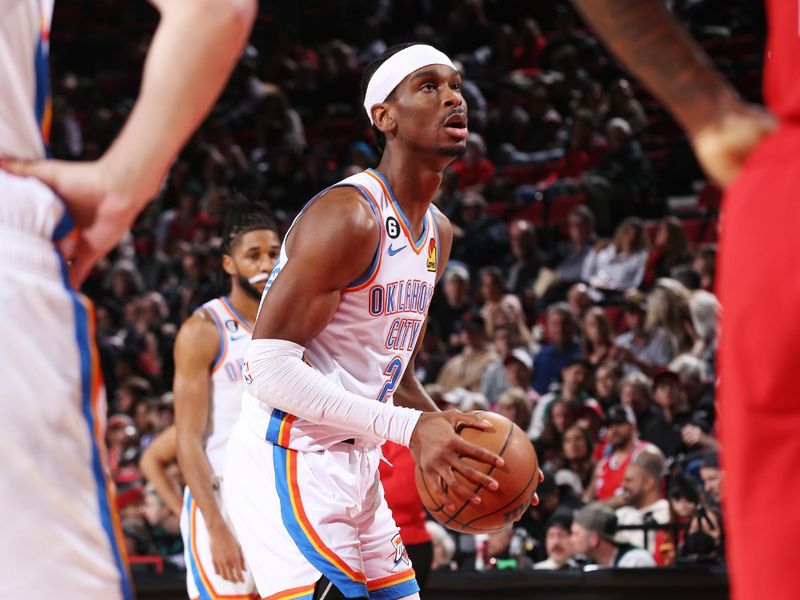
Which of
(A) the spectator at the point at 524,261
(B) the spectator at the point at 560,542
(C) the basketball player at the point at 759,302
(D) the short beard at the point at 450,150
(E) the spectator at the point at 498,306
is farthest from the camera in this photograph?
(A) the spectator at the point at 524,261

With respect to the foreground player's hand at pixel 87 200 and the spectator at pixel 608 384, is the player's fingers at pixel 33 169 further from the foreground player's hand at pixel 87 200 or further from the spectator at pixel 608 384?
the spectator at pixel 608 384

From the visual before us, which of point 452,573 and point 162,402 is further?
point 162,402

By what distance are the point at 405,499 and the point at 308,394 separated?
Answer: 2.26 m

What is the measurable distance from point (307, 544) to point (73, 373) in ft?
6.16

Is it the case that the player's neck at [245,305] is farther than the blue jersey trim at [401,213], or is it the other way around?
the player's neck at [245,305]

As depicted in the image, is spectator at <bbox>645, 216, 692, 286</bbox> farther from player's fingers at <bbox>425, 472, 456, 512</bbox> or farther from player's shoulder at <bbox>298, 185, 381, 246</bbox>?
player's fingers at <bbox>425, 472, 456, 512</bbox>

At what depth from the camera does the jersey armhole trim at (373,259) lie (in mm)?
3633

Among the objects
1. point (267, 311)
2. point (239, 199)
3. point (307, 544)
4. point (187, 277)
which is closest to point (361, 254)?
point (267, 311)

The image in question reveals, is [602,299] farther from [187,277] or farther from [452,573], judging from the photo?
[187,277]

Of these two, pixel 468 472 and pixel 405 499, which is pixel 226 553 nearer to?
pixel 405 499

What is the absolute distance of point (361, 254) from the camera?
11.8ft

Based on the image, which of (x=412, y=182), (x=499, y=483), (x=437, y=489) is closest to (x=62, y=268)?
(x=437, y=489)

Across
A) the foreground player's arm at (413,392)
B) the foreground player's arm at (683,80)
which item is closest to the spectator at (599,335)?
the foreground player's arm at (413,392)

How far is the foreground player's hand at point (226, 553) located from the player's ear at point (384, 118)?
1712 mm
